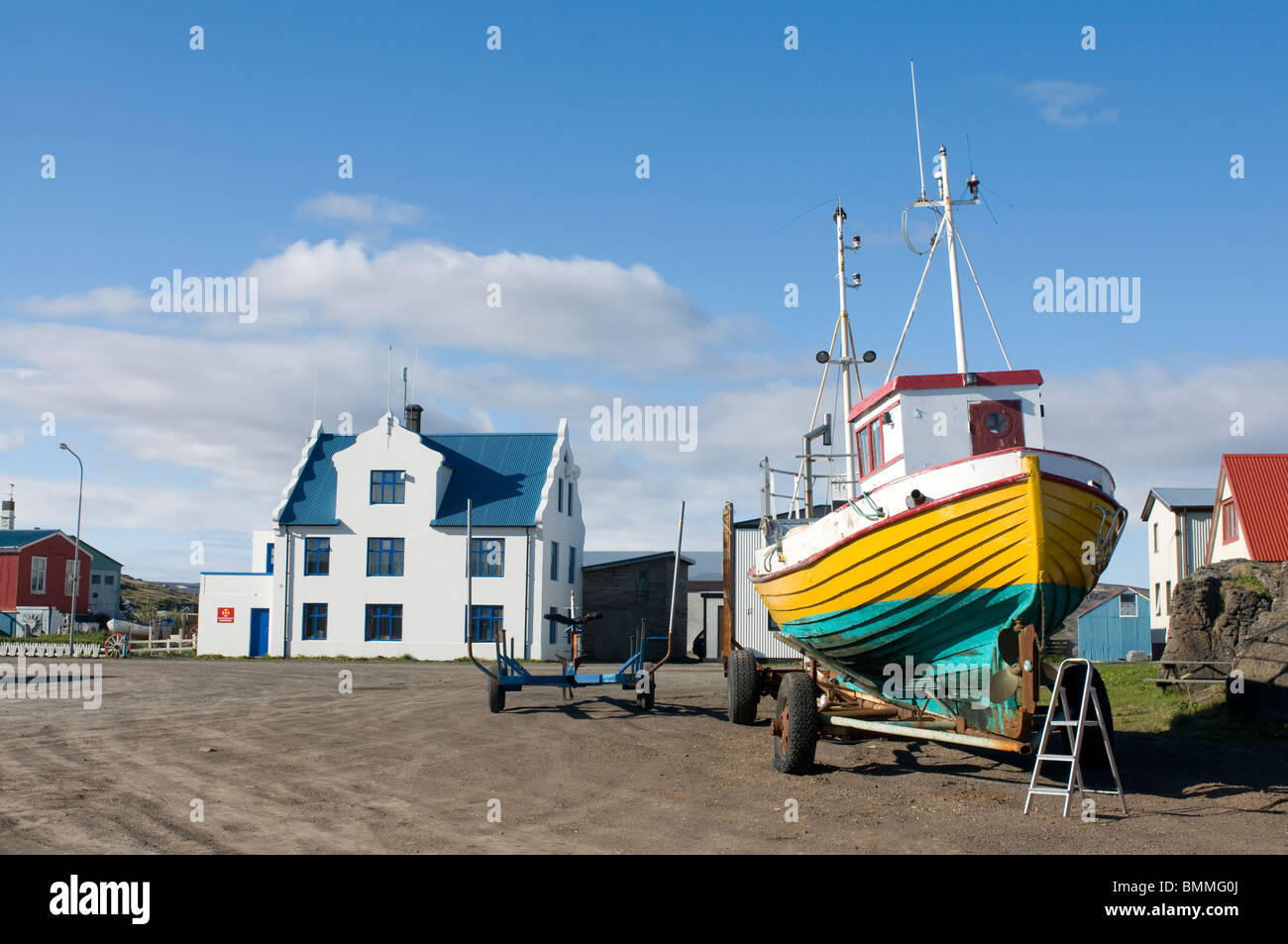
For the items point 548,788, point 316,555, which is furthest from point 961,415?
point 316,555

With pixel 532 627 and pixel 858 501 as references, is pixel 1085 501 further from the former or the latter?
pixel 532 627

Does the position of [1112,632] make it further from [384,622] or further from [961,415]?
[961,415]

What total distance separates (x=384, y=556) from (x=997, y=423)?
29419mm

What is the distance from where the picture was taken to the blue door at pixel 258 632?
38.3 m

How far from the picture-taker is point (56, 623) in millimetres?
55844

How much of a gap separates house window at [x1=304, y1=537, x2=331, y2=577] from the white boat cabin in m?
29.8

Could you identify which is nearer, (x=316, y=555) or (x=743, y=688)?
(x=743, y=688)

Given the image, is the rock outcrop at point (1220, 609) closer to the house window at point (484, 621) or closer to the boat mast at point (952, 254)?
the boat mast at point (952, 254)

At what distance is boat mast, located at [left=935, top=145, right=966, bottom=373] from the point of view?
1299 cm

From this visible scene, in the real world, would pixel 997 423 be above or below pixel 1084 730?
above

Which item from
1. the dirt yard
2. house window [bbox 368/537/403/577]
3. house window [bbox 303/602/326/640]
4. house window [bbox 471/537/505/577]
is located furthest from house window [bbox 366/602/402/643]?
the dirt yard

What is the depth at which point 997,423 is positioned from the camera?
39.4ft
